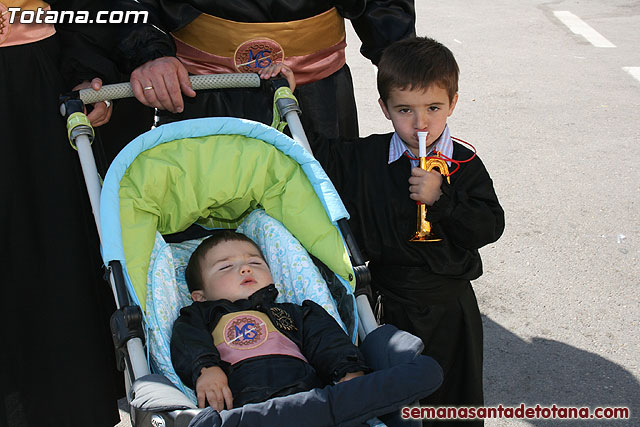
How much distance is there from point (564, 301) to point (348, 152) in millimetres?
1820

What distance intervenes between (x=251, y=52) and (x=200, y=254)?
30.6 inches

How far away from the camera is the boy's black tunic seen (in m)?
2.71

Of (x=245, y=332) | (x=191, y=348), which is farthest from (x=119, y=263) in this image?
(x=245, y=332)

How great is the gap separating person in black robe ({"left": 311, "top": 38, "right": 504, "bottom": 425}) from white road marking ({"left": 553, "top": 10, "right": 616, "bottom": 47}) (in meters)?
6.55

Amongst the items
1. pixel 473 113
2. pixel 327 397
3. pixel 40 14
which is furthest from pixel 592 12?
pixel 327 397

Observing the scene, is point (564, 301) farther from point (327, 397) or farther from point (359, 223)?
point (327, 397)

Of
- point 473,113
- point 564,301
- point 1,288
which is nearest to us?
point 1,288

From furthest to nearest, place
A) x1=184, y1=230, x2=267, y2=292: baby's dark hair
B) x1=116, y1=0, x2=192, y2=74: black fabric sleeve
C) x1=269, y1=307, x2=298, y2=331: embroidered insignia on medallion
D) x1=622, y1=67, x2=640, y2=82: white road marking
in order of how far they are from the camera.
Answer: x1=622, y1=67, x2=640, y2=82: white road marking
x1=116, y1=0, x2=192, y2=74: black fabric sleeve
x1=184, y1=230, x2=267, y2=292: baby's dark hair
x1=269, y1=307, x2=298, y2=331: embroidered insignia on medallion

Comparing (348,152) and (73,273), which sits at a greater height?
(348,152)

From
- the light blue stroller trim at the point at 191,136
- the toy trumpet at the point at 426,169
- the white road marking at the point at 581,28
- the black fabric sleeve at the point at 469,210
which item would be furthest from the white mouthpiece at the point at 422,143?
the white road marking at the point at 581,28

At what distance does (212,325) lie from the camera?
2490 millimetres

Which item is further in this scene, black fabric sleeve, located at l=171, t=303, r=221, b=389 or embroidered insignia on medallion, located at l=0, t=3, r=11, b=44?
embroidered insignia on medallion, located at l=0, t=3, r=11, b=44

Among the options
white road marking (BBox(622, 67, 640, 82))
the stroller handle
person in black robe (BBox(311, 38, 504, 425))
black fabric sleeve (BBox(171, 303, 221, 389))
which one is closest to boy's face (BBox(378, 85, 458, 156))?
person in black robe (BBox(311, 38, 504, 425))

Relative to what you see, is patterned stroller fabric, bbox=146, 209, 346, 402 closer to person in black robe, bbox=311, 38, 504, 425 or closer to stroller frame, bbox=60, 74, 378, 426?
stroller frame, bbox=60, 74, 378, 426
